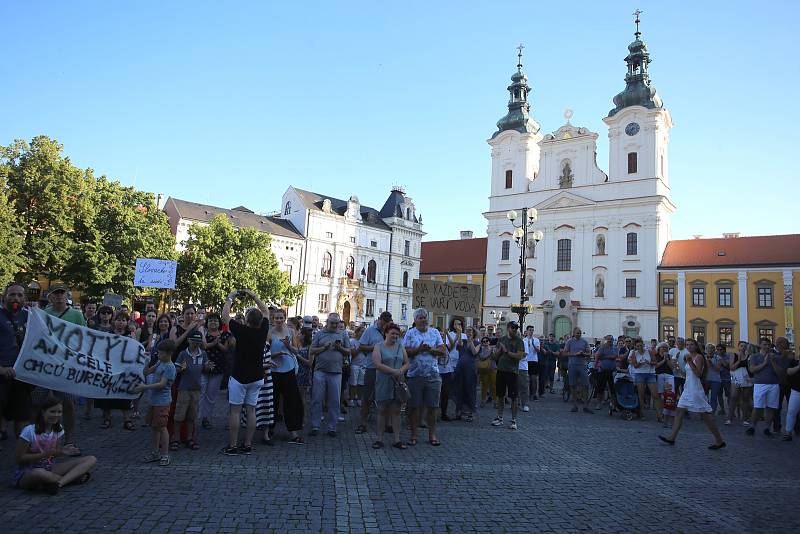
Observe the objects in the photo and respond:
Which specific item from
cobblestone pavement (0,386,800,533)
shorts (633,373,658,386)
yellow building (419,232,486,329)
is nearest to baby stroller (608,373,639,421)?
shorts (633,373,658,386)

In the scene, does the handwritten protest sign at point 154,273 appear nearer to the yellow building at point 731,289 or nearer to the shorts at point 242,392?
the shorts at point 242,392

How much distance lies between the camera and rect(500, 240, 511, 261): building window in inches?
2306

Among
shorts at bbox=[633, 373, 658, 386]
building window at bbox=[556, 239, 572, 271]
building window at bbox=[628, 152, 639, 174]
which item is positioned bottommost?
shorts at bbox=[633, 373, 658, 386]

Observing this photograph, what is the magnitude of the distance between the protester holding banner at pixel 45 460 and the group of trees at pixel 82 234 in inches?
1164

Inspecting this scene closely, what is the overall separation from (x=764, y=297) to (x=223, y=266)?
44.0 m

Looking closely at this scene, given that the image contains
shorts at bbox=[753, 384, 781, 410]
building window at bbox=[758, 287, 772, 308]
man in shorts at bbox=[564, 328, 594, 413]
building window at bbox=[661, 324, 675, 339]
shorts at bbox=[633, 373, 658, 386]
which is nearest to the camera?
shorts at bbox=[753, 384, 781, 410]

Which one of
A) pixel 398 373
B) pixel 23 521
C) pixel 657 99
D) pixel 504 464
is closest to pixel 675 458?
pixel 504 464

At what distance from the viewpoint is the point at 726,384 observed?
1594 cm

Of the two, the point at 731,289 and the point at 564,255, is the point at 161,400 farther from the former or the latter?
the point at 564,255

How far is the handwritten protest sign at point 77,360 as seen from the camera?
21.4 feet

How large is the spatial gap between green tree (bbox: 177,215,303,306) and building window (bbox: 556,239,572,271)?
2729cm

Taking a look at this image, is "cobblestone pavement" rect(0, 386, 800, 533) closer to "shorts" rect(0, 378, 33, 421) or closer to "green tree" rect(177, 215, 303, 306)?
"shorts" rect(0, 378, 33, 421)

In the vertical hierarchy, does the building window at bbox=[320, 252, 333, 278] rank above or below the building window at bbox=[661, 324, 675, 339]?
above

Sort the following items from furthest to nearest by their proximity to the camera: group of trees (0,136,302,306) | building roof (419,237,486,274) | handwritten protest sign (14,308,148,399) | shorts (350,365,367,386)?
building roof (419,237,486,274) → group of trees (0,136,302,306) → shorts (350,365,367,386) → handwritten protest sign (14,308,148,399)
